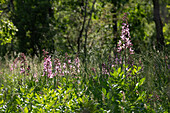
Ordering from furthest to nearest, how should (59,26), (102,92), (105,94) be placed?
(59,26)
(105,94)
(102,92)

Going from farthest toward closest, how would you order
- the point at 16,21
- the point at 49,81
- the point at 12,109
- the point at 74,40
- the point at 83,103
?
the point at 16,21, the point at 74,40, the point at 49,81, the point at 12,109, the point at 83,103

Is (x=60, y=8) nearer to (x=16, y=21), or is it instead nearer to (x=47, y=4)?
(x=47, y=4)

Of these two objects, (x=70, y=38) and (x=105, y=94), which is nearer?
(x=105, y=94)

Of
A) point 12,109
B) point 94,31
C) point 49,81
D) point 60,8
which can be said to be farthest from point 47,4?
point 12,109

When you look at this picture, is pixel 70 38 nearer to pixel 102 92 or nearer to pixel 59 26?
pixel 59 26

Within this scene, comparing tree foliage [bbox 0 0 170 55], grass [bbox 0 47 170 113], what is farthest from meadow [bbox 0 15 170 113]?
tree foliage [bbox 0 0 170 55]

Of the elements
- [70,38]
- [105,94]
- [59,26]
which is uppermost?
[59,26]

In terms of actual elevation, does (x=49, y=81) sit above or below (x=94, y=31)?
below

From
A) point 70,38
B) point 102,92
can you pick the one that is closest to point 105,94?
point 102,92

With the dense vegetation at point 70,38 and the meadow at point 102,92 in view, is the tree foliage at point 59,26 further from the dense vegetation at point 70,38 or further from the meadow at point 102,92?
the meadow at point 102,92

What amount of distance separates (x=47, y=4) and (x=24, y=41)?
220 cm

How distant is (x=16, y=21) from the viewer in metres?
13.8

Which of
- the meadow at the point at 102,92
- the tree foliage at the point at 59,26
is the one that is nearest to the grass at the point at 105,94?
the meadow at the point at 102,92

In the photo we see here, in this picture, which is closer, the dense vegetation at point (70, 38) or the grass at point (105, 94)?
the grass at point (105, 94)
